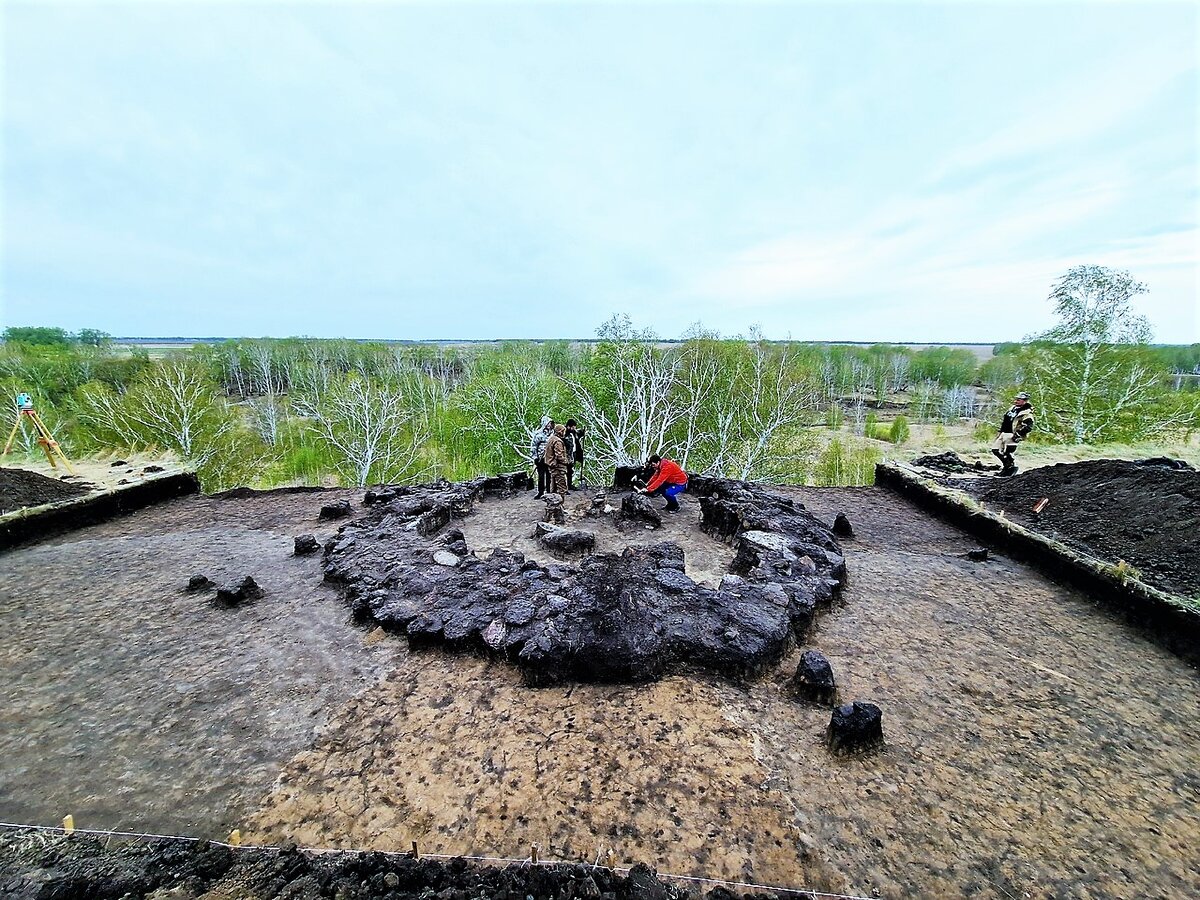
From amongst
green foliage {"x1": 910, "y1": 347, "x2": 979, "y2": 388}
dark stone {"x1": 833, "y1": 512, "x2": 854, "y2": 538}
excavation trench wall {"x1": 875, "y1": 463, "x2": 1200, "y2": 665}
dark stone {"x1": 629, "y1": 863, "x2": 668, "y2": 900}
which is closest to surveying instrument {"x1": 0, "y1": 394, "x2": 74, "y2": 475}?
dark stone {"x1": 629, "y1": 863, "x2": 668, "y2": 900}

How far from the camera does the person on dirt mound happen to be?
30.6ft

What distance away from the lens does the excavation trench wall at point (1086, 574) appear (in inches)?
170

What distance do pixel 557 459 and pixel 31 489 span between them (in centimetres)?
1006

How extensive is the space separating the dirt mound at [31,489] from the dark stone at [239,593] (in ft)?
21.4

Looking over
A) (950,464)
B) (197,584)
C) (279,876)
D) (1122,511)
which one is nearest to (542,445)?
(197,584)

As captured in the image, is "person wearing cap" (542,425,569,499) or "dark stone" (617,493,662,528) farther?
"person wearing cap" (542,425,569,499)

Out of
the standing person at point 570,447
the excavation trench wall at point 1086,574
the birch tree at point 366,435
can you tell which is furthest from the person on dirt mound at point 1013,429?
the birch tree at point 366,435

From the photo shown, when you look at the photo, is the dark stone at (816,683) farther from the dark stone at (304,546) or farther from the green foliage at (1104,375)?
the green foliage at (1104,375)

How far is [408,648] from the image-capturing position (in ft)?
14.3

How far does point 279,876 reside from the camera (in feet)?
7.50

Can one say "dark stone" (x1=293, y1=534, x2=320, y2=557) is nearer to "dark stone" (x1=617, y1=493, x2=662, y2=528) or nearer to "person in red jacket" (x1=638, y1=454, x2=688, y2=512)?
"dark stone" (x1=617, y1=493, x2=662, y2=528)

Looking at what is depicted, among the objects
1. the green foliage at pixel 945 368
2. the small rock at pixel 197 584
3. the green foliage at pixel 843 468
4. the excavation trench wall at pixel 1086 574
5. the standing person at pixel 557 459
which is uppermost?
the green foliage at pixel 945 368

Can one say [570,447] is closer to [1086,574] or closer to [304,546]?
[304,546]

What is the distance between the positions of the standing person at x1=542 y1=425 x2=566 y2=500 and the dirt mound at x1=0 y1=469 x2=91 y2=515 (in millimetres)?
8482
